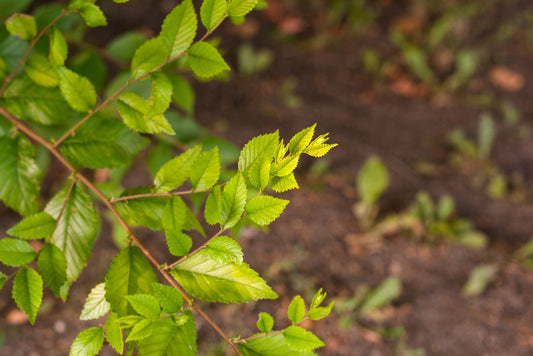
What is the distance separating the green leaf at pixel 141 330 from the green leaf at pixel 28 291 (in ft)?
0.53

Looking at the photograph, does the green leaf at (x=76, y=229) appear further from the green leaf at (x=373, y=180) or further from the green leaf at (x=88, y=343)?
the green leaf at (x=373, y=180)

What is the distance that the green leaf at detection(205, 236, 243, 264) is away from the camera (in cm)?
52

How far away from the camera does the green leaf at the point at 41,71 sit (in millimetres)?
780

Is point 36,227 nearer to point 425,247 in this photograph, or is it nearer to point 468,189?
point 425,247

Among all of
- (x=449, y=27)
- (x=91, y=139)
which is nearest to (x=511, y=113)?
(x=449, y=27)

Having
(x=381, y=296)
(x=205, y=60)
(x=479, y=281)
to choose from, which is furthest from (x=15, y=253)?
(x=479, y=281)

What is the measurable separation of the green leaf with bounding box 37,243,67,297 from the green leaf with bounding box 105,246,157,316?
0.28 ft

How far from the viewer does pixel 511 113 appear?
3064 mm

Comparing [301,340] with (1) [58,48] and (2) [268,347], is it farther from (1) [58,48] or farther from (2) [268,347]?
(1) [58,48]

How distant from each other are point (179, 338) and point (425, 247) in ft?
6.39

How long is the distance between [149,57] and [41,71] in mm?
253

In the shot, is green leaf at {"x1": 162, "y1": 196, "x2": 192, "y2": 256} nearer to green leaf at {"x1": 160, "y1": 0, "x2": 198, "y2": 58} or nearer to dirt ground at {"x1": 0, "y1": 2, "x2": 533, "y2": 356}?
green leaf at {"x1": 160, "y1": 0, "x2": 198, "y2": 58}

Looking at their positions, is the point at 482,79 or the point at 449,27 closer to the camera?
the point at 482,79

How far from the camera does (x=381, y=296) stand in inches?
75.2
